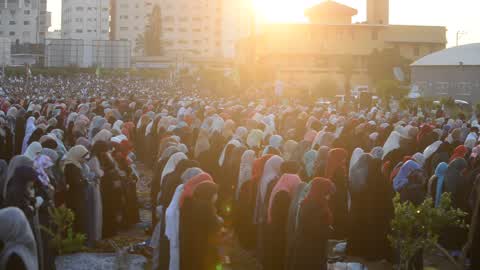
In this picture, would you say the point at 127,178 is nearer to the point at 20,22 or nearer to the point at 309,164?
the point at 309,164

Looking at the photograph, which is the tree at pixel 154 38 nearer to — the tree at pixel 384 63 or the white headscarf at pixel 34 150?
the tree at pixel 384 63

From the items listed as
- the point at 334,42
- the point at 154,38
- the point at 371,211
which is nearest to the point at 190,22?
the point at 154,38

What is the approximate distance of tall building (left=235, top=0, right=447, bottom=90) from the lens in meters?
60.3

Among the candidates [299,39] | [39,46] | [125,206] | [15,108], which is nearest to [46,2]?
[39,46]

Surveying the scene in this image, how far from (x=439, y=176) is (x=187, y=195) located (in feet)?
14.4

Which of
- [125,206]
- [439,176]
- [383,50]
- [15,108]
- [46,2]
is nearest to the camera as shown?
[439,176]

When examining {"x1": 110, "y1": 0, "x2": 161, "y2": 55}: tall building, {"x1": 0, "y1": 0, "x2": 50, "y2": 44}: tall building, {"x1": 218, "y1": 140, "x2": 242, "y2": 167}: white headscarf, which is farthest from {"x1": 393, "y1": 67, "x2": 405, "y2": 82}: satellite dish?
{"x1": 0, "y1": 0, "x2": 50, "y2": 44}: tall building

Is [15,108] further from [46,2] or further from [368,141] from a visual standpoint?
[46,2]

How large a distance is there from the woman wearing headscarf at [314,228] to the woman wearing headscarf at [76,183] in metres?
3.20

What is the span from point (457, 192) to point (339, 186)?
1404 millimetres

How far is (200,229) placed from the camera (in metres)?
6.55

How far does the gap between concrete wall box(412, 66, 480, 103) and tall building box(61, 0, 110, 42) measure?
78240mm

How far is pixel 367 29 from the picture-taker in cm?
6303

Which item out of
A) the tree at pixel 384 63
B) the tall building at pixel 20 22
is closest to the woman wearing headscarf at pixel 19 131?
the tree at pixel 384 63
